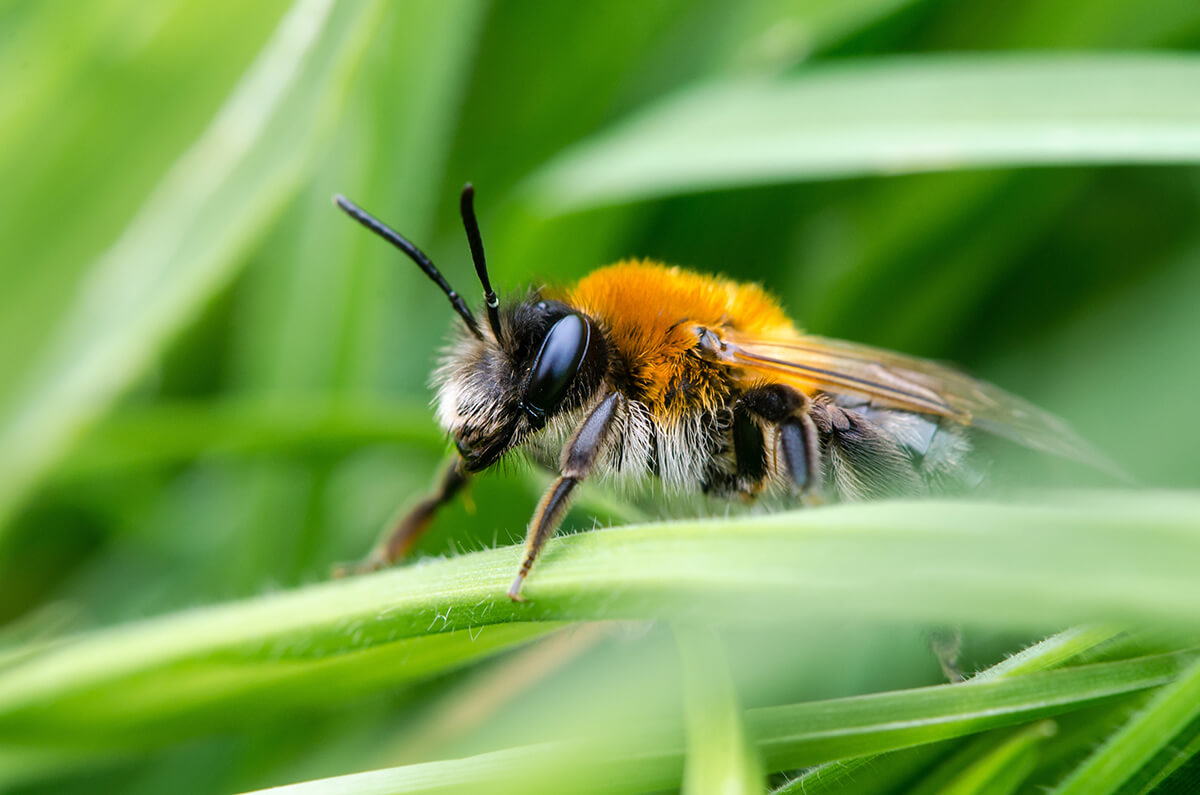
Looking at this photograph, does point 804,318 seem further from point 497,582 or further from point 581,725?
point 497,582

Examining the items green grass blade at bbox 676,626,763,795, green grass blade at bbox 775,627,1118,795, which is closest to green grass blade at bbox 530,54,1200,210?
green grass blade at bbox 775,627,1118,795

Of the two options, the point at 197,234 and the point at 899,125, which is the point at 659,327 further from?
the point at 197,234

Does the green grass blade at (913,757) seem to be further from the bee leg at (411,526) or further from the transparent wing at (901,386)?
the bee leg at (411,526)

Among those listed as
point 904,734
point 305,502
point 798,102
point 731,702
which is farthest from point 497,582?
point 798,102

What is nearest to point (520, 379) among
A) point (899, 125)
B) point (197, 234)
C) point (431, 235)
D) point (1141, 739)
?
point (197, 234)

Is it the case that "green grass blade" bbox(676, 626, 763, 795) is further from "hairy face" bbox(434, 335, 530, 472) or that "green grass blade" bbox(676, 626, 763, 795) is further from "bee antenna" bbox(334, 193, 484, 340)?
"bee antenna" bbox(334, 193, 484, 340)
